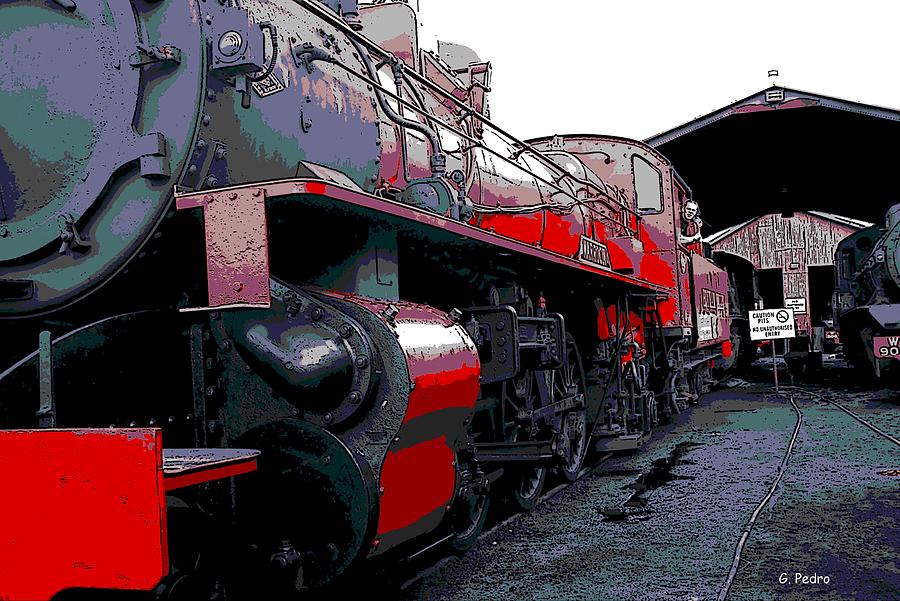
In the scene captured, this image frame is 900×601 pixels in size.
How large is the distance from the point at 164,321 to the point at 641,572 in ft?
8.10

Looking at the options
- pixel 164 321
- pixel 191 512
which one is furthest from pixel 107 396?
pixel 191 512

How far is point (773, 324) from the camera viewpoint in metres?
15.4

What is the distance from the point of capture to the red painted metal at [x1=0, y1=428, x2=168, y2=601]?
2.03 metres

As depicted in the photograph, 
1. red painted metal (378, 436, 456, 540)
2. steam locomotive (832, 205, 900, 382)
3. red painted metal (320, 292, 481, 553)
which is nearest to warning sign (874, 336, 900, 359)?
steam locomotive (832, 205, 900, 382)

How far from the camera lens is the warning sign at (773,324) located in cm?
1527

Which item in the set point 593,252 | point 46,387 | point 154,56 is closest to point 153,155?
point 154,56

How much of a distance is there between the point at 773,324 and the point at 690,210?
204 inches

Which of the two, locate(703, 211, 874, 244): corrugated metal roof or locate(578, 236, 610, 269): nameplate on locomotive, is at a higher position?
locate(703, 211, 874, 244): corrugated metal roof

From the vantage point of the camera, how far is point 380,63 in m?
4.19

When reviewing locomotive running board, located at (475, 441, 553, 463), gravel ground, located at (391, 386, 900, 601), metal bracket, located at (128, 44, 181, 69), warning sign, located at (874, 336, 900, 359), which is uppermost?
metal bracket, located at (128, 44, 181, 69)

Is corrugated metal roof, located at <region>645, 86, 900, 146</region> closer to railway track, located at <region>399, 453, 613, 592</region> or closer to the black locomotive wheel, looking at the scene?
railway track, located at <region>399, 453, 613, 592</region>

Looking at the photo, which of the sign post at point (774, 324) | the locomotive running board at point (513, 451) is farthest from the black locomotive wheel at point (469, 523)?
the sign post at point (774, 324)

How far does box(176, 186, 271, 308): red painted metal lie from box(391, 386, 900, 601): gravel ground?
1.81 meters

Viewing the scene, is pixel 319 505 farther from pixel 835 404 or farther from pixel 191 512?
pixel 835 404
